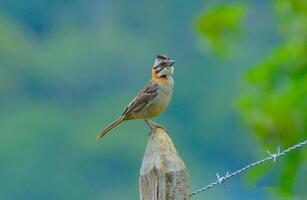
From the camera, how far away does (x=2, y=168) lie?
18375mm

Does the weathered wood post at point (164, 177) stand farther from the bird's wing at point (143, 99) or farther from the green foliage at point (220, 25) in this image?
the green foliage at point (220, 25)

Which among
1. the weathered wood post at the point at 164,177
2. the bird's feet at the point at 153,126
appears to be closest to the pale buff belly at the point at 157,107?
the bird's feet at the point at 153,126

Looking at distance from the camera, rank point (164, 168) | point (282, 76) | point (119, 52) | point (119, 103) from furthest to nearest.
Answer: point (119, 52) < point (119, 103) < point (282, 76) < point (164, 168)

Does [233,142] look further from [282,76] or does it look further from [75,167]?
[282,76]

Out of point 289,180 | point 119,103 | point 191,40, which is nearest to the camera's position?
point 289,180

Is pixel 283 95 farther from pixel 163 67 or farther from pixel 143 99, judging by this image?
pixel 143 99

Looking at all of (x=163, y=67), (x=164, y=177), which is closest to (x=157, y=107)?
(x=163, y=67)

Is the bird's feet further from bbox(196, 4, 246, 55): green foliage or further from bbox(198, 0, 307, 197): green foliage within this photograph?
bbox(196, 4, 246, 55): green foliage

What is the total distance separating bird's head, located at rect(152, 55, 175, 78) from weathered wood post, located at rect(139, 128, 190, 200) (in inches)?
65.5

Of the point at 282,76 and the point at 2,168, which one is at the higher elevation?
the point at 2,168

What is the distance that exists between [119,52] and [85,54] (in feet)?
3.24

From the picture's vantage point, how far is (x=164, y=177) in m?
4.36

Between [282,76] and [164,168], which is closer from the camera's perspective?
[164,168]

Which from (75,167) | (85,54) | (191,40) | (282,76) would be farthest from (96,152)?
(282,76)
